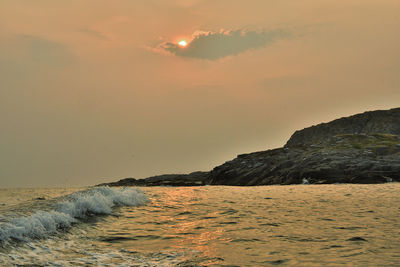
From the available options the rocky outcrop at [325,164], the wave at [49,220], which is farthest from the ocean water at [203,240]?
the rocky outcrop at [325,164]

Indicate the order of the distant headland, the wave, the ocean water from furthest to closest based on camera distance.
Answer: the distant headland → the wave → the ocean water

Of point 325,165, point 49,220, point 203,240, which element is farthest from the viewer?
point 325,165

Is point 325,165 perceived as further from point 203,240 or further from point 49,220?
point 49,220

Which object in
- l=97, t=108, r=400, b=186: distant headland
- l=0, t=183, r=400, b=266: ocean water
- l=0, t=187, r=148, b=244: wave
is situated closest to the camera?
l=0, t=183, r=400, b=266: ocean water

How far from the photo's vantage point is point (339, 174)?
364ft

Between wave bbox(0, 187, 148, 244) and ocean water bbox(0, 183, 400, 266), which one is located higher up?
wave bbox(0, 187, 148, 244)

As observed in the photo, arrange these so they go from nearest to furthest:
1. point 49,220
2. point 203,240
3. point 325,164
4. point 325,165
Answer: point 203,240 → point 49,220 → point 325,165 → point 325,164

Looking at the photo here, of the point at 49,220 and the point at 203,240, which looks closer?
the point at 203,240

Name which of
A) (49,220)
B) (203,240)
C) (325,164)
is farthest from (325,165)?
(49,220)

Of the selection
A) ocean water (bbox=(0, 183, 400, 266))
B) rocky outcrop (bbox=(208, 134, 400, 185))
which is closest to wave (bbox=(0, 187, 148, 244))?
ocean water (bbox=(0, 183, 400, 266))

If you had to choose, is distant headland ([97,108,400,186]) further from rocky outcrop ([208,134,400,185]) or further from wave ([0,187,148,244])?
wave ([0,187,148,244])

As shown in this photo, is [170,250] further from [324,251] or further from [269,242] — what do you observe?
[324,251]

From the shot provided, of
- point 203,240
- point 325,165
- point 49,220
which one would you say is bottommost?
point 203,240

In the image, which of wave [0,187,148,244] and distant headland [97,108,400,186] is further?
distant headland [97,108,400,186]
